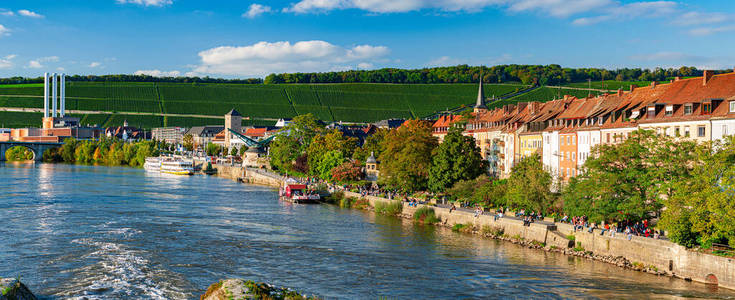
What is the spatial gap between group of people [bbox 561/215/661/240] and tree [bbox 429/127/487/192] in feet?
61.5

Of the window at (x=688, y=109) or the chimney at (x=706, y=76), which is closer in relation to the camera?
the window at (x=688, y=109)

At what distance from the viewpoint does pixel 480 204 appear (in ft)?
177

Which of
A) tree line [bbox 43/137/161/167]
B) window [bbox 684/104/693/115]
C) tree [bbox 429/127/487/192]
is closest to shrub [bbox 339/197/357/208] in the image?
tree [bbox 429/127/487/192]

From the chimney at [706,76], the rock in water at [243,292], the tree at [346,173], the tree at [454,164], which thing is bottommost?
the rock in water at [243,292]

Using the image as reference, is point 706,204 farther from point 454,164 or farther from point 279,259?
point 454,164

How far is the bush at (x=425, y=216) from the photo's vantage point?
177 ft

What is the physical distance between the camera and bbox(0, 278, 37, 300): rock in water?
2039cm

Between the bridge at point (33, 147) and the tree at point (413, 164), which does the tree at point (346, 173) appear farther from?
the bridge at point (33, 147)

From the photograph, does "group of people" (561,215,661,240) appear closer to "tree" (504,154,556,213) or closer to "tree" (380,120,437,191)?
"tree" (504,154,556,213)

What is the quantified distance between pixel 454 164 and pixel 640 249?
26306 mm

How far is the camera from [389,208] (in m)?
61.1

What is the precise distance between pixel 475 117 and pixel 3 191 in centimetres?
5352

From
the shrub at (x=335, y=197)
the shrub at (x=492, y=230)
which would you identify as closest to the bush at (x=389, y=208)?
the shrub at (x=335, y=197)

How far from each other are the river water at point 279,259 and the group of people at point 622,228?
6.94 feet
